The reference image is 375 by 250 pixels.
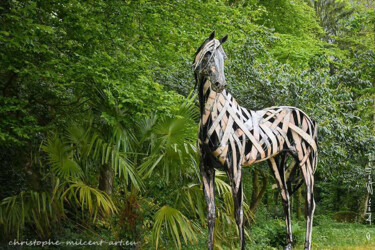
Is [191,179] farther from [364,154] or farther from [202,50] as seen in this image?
[364,154]

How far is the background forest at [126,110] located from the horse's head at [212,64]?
1.42 metres

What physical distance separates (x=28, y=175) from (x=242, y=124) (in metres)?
4.41

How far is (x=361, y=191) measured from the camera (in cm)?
1510

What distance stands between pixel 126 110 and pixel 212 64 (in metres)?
2.48

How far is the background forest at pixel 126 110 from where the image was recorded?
5.83m

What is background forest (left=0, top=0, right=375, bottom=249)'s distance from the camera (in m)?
5.83

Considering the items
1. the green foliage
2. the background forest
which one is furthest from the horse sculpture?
the background forest

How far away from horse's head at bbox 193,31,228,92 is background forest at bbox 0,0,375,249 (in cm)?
142

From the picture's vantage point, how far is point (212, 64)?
441 centimetres

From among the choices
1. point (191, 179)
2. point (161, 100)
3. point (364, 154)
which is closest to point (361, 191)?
point (364, 154)

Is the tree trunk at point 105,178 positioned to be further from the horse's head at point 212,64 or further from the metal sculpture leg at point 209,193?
the horse's head at point 212,64

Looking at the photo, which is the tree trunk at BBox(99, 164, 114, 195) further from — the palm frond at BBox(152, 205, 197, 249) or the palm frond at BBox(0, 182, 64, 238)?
the palm frond at BBox(152, 205, 197, 249)

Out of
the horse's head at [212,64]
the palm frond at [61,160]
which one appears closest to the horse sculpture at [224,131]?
the horse's head at [212,64]

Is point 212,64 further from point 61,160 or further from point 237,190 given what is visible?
point 61,160
